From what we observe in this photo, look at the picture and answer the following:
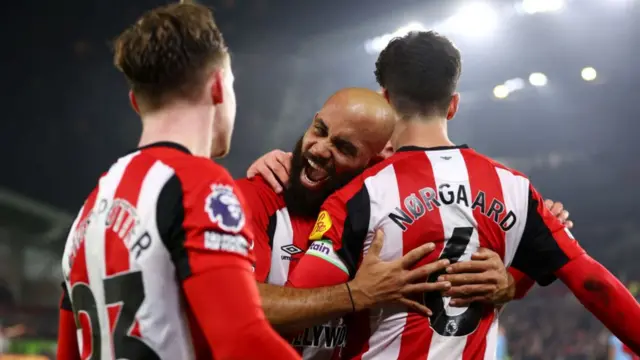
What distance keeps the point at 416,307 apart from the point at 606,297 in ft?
1.74

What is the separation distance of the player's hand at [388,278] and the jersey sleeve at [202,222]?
55 centimetres

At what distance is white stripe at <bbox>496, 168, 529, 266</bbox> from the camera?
1939mm

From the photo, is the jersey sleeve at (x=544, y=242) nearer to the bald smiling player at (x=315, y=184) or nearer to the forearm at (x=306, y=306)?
the bald smiling player at (x=315, y=184)

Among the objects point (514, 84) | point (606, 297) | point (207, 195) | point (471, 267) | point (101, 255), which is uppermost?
point (207, 195)

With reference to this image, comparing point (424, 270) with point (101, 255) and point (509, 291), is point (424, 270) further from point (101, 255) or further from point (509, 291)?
point (101, 255)

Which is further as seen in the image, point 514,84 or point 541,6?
point 514,84

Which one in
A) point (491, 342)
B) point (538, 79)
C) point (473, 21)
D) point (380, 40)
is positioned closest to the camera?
point (491, 342)

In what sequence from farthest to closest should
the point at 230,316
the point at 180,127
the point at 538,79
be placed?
the point at 538,79
the point at 180,127
the point at 230,316

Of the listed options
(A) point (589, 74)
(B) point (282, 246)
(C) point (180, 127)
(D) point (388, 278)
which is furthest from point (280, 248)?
(A) point (589, 74)

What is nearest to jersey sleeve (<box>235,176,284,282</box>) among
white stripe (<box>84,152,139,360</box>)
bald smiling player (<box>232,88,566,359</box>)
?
bald smiling player (<box>232,88,566,359</box>)

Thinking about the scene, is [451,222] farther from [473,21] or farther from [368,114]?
[473,21]

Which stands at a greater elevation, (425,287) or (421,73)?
(421,73)

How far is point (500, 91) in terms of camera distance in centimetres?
1277

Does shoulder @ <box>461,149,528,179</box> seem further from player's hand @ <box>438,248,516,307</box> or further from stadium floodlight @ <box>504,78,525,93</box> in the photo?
stadium floodlight @ <box>504,78,525,93</box>
